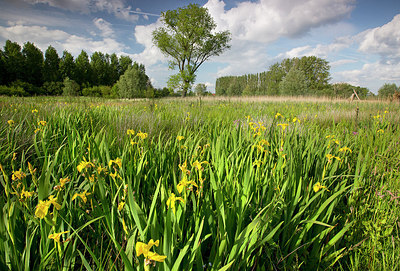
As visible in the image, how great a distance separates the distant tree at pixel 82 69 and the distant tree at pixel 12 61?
29.8 feet

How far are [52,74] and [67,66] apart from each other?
3.88 metres

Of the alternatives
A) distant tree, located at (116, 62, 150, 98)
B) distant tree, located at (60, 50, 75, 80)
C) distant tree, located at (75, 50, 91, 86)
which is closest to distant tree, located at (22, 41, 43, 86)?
distant tree, located at (60, 50, 75, 80)

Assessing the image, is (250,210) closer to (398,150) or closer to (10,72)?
(398,150)

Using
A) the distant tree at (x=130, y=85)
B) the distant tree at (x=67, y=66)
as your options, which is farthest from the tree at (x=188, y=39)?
the distant tree at (x=67, y=66)

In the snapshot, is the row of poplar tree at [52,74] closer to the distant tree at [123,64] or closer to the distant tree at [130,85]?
the distant tree at [130,85]

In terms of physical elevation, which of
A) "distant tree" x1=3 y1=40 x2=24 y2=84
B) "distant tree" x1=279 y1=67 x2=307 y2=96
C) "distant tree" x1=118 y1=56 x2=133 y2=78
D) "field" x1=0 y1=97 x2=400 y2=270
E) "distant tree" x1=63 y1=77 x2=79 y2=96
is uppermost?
"distant tree" x1=118 y1=56 x2=133 y2=78

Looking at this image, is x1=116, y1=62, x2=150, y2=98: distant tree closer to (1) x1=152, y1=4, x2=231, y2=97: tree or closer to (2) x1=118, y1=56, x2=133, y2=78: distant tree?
(1) x1=152, y1=4, x2=231, y2=97: tree

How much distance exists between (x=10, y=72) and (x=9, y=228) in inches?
1602

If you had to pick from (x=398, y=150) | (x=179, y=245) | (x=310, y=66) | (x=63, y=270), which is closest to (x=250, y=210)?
(x=179, y=245)

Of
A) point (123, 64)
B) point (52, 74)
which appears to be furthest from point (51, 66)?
point (123, 64)

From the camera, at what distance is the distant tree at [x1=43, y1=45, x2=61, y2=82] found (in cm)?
3192

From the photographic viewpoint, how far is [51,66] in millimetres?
33469

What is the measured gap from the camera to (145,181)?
48.8 inches

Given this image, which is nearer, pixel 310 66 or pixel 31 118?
pixel 31 118
